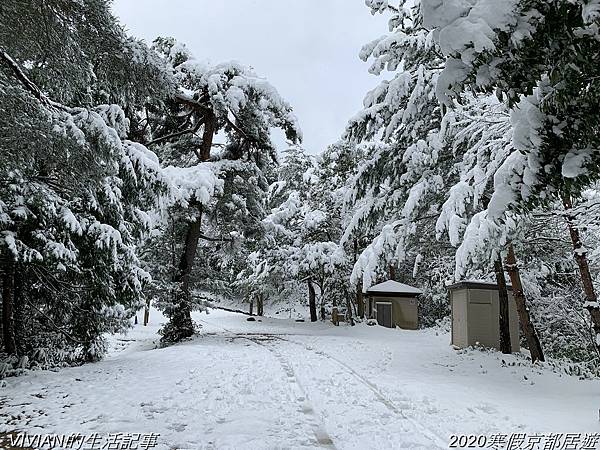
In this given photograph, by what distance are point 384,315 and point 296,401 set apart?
1863 cm

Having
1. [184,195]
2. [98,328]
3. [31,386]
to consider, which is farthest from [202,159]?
[31,386]

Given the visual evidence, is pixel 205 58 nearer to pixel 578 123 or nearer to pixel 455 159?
A: pixel 455 159

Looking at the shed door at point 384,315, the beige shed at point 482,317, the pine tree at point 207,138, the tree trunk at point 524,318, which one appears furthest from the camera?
the shed door at point 384,315

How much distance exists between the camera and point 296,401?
598cm

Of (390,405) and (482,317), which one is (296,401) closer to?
(390,405)

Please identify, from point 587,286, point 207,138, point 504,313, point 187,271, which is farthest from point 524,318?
point 207,138

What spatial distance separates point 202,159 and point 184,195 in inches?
127

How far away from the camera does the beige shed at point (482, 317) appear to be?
12836mm

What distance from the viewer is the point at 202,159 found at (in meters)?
16.9

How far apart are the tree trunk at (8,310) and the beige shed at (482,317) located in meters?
10.8

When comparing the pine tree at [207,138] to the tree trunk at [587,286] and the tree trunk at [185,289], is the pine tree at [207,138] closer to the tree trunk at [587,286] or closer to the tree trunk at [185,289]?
the tree trunk at [185,289]

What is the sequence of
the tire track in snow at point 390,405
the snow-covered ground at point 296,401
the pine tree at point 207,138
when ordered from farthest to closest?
the pine tree at point 207,138
the snow-covered ground at point 296,401
the tire track in snow at point 390,405

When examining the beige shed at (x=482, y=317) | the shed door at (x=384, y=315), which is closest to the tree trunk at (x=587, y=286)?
the beige shed at (x=482, y=317)

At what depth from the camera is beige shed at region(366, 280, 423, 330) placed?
78.3 ft
